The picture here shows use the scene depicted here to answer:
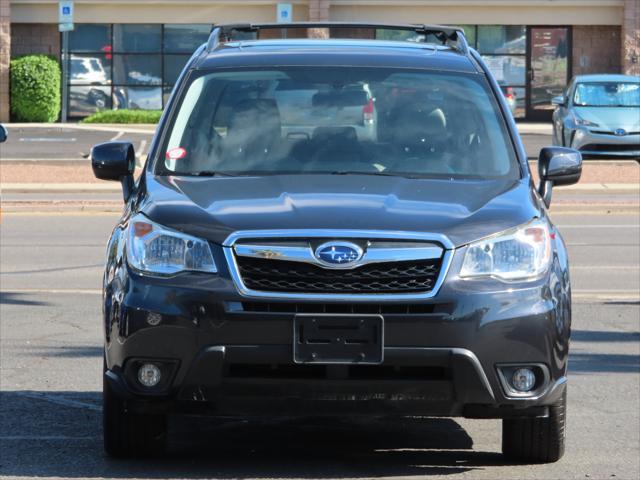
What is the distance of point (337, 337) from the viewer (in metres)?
5.58

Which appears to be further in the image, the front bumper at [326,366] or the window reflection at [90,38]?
the window reflection at [90,38]

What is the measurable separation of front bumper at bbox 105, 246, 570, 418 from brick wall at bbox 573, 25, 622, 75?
124 feet

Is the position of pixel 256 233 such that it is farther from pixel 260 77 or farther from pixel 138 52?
pixel 138 52

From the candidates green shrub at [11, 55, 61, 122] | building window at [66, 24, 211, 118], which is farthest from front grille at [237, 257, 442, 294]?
building window at [66, 24, 211, 118]

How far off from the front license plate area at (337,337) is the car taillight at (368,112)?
149 centimetres

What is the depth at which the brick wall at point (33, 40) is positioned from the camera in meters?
42.4

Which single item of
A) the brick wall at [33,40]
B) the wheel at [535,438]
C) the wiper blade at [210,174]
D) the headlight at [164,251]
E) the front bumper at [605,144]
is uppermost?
the brick wall at [33,40]

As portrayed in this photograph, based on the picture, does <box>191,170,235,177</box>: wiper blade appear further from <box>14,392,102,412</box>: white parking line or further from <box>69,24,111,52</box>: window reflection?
<box>69,24,111,52</box>: window reflection

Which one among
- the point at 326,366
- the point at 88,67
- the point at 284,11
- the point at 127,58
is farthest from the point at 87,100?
the point at 326,366

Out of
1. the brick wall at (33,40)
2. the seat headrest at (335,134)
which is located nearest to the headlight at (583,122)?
the brick wall at (33,40)

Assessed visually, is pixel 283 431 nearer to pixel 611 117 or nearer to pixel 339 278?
pixel 339 278

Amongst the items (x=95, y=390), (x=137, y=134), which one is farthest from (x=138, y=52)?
(x=95, y=390)

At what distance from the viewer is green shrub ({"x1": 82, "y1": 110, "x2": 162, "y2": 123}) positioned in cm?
4019

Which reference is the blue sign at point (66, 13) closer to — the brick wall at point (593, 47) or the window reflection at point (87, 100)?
the window reflection at point (87, 100)
